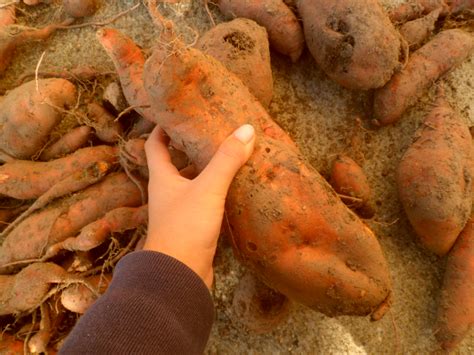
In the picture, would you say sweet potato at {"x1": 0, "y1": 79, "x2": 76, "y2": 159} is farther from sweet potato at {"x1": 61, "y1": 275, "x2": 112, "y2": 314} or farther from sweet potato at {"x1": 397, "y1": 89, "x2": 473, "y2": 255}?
sweet potato at {"x1": 397, "y1": 89, "x2": 473, "y2": 255}

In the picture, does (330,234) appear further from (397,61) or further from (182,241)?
(397,61)

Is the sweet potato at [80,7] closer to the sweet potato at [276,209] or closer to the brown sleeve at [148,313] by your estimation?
the sweet potato at [276,209]

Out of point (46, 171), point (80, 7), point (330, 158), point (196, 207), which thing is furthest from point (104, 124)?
point (330, 158)

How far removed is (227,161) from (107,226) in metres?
0.45

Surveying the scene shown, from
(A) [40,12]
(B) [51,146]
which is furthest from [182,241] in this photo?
(A) [40,12]

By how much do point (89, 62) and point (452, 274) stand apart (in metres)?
1.37

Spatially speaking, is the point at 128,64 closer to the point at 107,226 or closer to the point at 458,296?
the point at 107,226

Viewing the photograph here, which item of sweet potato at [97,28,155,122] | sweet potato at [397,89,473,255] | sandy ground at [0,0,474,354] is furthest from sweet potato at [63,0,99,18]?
sweet potato at [397,89,473,255]

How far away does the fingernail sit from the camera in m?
Result: 0.94

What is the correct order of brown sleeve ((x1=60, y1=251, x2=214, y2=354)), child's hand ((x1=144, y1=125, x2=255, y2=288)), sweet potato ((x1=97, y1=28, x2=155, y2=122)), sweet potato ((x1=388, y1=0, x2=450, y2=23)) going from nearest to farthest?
1. brown sleeve ((x1=60, y1=251, x2=214, y2=354))
2. child's hand ((x1=144, y1=125, x2=255, y2=288))
3. sweet potato ((x1=97, y1=28, x2=155, y2=122))
4. sweet potato ((x1=388, y1=0, x2=450, y2=23))

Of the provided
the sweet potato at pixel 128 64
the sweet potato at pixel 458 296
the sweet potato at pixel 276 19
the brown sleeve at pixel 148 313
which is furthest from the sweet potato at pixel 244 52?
the sweet potato at pixel 458 296

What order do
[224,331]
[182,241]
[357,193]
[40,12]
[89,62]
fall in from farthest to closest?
[40,12]
[89,62]
[224,331]
[357,193]
[182,241]

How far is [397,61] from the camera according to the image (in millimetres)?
1223

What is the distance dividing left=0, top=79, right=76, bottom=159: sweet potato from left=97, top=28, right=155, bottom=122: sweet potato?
0.87ft
